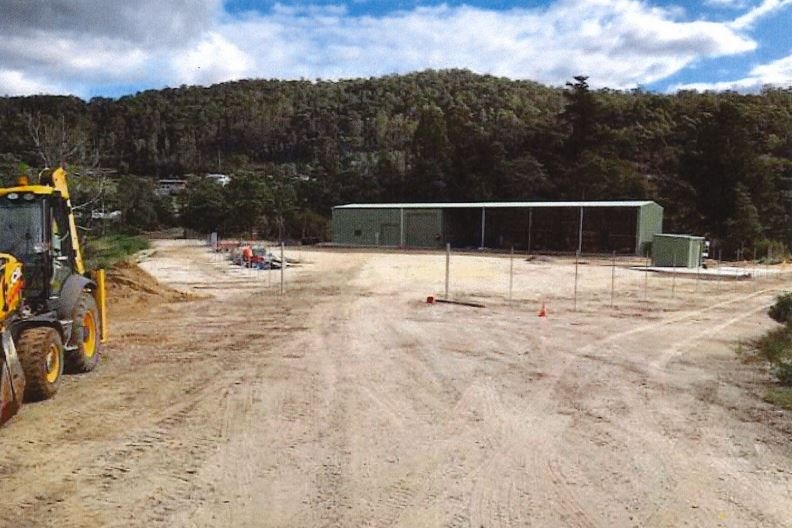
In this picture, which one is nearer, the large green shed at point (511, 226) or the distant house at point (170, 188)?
the large green shed at point (511, 226)

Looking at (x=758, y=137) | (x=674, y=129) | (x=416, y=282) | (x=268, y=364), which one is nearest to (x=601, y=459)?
(x=268, y=364)

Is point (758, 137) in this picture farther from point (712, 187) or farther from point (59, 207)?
point (59, 207)

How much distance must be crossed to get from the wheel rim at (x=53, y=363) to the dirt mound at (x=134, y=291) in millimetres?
9328

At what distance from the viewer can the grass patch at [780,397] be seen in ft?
27.1

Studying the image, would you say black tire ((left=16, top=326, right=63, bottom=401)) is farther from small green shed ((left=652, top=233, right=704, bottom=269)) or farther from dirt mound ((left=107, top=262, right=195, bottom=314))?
small green shed ((left=652, top=233, right=704, bottom=269))

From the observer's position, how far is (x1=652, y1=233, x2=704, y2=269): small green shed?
32719mm

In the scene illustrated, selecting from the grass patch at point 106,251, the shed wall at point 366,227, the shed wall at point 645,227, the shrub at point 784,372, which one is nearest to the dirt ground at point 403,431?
the shrub at point 784,372

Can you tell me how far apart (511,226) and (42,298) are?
4291 cm

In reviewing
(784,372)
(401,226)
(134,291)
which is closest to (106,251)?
(134,291)

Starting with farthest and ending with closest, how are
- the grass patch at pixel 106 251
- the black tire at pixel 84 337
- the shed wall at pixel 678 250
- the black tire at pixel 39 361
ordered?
the shed wall at pixel 678 250
the grass patch at pixel 106 251
the black tire at pixel 84 337
the black tire at pixel 39 361

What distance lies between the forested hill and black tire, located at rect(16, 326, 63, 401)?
16620 millimetres

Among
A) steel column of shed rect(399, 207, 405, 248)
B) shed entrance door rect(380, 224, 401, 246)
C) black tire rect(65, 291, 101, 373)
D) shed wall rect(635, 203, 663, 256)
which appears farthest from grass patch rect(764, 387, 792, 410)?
shed entrance door rect(380, 224, 401, 246)

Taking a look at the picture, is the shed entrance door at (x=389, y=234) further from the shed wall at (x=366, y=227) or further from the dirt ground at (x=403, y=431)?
the dirt ground at (x=403, y=431)

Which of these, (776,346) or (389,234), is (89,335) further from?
(389,234)
